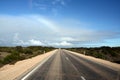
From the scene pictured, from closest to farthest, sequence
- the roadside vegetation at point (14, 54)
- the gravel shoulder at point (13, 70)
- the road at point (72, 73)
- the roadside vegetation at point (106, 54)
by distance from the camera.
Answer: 1. the road at point (72, 73)
2. the gravel shoulder at point (13, 70)
3. the roadside vegetation at point (14, 54)
4. the roadside vegetation at point (106, 54)

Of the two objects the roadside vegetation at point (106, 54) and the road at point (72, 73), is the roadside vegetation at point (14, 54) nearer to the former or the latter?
the road at point (72, 73)

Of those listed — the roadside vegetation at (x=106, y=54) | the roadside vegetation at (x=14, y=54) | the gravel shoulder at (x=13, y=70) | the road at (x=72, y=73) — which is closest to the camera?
the road at (x=72, y=73)

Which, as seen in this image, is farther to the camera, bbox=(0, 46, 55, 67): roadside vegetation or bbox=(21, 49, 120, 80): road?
bbox=(0, 46, 55, 67): roadside vegetation

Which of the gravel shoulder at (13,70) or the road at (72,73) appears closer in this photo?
the road at (72,73)

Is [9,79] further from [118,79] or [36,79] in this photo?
[118,79]

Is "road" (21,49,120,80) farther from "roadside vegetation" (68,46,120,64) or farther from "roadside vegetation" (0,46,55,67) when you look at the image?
"roadside vegetation" (68,46,120,64)

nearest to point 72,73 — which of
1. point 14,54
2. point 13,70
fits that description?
point 13,70

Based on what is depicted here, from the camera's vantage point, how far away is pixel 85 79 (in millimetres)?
11008

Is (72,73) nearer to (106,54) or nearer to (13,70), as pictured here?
(13,70)

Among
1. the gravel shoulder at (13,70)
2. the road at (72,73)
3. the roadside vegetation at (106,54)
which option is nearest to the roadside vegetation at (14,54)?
the gravel shoulder at (13,70)

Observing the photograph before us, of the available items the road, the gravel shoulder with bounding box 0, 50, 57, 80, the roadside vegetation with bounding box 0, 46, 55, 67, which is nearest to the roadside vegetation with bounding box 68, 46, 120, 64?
the road

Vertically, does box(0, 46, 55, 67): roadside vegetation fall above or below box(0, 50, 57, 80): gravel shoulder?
above

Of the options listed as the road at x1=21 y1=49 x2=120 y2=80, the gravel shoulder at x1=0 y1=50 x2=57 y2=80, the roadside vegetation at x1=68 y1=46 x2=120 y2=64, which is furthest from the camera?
the roadside vegetation at x1=68 y1=46 x2=120 y2=64

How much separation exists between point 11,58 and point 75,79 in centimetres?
2445
